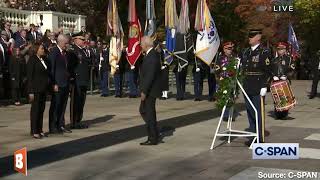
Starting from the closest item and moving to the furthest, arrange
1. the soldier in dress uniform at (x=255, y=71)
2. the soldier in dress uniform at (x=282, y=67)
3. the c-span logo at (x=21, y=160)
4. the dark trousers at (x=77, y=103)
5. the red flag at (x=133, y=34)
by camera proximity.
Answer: the c-span logo at (x=21, y=160)
the soldier in dress uniform at (x=255, y=71)
the dark trousers at (x=77, y=103)
the soldier in dress uniform at (x=282, y=67)
the red flag at (x=133, y=34)

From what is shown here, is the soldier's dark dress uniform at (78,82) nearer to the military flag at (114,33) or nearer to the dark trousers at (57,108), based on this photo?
the dark trousers at (57,108)

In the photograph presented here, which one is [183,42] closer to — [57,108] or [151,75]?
[57,108]

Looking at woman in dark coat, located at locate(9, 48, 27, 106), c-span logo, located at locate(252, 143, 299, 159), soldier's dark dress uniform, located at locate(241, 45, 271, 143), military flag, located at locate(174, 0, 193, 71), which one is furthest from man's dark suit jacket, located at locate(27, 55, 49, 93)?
military flag, located at locate(174, 0, 193, 71)

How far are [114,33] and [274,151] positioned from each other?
11.5m

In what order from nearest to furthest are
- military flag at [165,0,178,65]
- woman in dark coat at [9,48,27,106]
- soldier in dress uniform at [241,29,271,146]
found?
soldier in dress uniform at [241,29,271,146] → woman in dark coat at [9,48,27,106] → military flag at [165,0,178,65]

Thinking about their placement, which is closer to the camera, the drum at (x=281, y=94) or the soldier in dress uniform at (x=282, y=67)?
the drum at (x=281, y=94)

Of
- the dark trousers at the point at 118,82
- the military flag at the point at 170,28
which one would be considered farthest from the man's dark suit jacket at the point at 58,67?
the dark trousers at the point at 118,82

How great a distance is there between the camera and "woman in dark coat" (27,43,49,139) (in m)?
11.5

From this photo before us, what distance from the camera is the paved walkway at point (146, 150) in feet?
28.1

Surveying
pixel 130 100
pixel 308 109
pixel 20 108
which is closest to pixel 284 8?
pixel 308 109

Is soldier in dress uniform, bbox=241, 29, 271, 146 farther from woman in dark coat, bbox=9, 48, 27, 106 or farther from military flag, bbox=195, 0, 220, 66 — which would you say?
woman in dark coat, bbox=9, 48, 27, 106

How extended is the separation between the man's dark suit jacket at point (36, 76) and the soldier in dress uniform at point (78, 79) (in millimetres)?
1163

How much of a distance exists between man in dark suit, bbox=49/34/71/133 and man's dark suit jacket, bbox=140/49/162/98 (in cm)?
201

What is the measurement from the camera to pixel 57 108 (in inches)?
484
